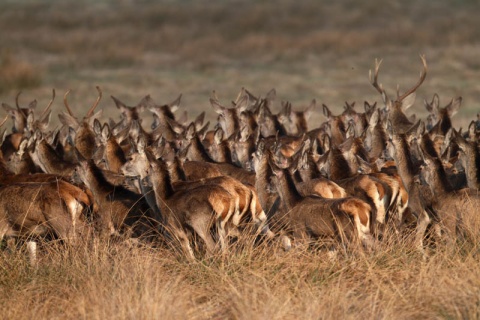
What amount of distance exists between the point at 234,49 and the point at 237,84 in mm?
10066

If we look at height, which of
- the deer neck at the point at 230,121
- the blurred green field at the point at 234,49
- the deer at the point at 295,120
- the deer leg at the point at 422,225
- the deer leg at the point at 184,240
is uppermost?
the deer leg at the point at 184,240

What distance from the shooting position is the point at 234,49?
42344mm

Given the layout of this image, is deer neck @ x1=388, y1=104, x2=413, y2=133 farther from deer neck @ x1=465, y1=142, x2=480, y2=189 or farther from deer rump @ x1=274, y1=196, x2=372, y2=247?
deer rump @ x1=274, y1=196, x2=372, y2=247

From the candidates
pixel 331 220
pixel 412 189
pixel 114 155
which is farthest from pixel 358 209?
pixel 114 155

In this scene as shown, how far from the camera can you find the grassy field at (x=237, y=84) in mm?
7406

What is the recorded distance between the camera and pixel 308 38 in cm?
4250

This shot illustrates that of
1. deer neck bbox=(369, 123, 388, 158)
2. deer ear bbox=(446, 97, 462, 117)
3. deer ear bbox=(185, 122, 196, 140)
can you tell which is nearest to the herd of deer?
deer neck bbox=(369, 123, 388, 158)

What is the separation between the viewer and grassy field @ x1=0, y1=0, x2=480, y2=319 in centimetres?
741

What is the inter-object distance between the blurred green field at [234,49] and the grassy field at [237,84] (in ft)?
0.29

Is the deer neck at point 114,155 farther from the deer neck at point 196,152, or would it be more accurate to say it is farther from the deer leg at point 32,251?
the deer leg at point 32,251

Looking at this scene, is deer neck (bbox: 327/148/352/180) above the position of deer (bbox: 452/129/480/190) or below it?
below

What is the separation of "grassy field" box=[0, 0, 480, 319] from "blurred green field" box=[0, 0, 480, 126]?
0.29 ft

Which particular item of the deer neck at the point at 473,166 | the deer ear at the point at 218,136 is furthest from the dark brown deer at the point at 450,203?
the deer ear at the point at 218,136

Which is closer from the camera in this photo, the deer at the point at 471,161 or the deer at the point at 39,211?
the deer at the point at 39,211
